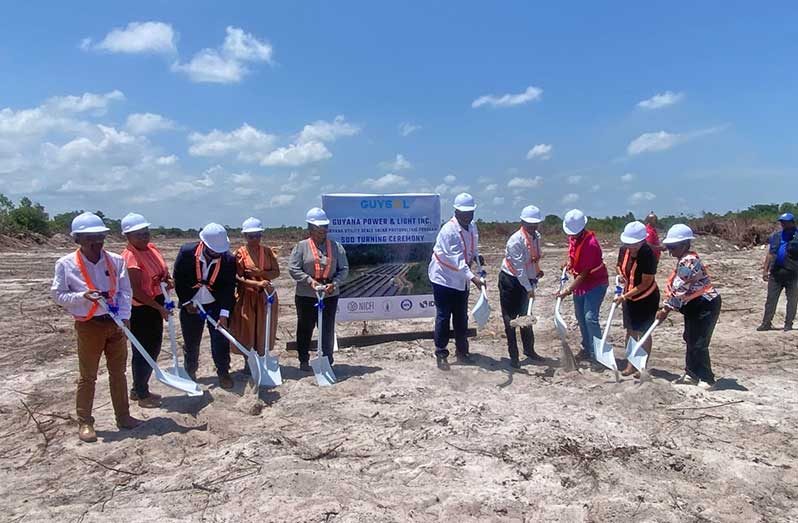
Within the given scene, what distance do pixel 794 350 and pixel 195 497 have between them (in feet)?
25.2

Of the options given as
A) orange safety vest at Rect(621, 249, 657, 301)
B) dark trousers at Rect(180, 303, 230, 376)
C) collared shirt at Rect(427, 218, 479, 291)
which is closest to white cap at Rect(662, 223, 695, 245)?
orange safety vest at Rect(621, 249, 657, 301)

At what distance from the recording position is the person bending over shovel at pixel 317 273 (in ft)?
21.0

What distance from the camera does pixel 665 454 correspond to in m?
4.51

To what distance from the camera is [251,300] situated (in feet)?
20.9

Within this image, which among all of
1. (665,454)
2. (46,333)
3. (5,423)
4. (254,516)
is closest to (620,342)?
(665,454)

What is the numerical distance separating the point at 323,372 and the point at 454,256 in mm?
1959

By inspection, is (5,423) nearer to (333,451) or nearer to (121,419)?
(121,419)

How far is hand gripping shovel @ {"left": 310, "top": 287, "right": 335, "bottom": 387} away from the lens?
629cm

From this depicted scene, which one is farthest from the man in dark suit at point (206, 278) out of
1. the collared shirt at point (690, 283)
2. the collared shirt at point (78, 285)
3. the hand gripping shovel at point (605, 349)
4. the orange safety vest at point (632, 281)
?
the collared shirt at point (690, 283)

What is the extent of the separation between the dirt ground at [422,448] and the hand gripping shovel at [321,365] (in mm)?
168

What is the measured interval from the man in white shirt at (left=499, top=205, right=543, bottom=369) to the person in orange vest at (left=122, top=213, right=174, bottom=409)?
3685 millimetres

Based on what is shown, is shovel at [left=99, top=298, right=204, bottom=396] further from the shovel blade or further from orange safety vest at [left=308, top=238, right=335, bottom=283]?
orange safety vest at [left=308, top=238, right=335, bottom=283]

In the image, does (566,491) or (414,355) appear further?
(414,355)

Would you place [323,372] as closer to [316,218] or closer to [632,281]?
[316,218]
